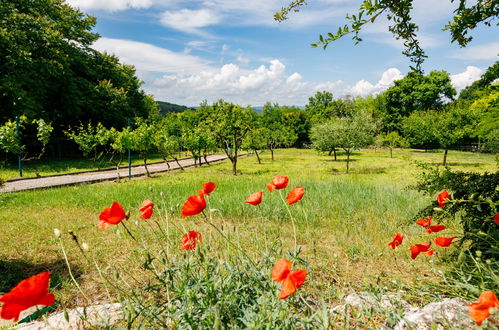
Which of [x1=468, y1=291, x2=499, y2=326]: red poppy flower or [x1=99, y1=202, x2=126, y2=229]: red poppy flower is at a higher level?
[x1=99, y1=202, x2=126, y2=229]: red poppy flower

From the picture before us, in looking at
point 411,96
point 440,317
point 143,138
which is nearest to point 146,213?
point 440,317

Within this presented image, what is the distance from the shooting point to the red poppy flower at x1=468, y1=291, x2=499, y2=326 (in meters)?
0.93

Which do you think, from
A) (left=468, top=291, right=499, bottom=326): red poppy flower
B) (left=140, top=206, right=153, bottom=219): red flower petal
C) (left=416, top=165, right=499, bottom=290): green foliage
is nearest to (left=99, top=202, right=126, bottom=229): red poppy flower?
(left=140, top=206, right=153, bottom=219): red flower petal

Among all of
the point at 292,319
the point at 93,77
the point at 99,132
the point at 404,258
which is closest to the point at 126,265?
the point at 292,319

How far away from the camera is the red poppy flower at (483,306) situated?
929 mm

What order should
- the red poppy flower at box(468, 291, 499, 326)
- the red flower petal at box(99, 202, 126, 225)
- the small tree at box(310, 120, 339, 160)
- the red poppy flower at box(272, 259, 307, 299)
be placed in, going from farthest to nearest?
1. the small tree at box(310, 120, 339, 160)
2. the red flower petal at box(99, 202, 126, 225)
3. the red poppy flower at box(272, 259, 307, 299)
4. the red poppy flower at box(468, 291, 499, 326)

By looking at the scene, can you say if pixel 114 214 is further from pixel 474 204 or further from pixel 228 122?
pixel 228 122

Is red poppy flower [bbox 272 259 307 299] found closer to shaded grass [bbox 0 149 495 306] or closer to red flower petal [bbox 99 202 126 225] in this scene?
red flower petal [bbox 99 202 126 225]

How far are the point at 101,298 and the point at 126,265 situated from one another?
65 cm

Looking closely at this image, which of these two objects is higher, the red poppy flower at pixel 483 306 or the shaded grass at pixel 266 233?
the red poppy flower at pixel 483 306

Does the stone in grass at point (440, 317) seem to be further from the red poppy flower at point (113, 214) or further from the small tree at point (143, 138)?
the small tree at point (143, 138)

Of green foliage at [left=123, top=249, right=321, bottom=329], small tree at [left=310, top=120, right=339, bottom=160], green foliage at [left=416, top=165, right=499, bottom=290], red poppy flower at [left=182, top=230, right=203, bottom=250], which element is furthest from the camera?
small tree at [left=310, top=120, right=339, bottom=160]

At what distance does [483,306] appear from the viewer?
95 cm

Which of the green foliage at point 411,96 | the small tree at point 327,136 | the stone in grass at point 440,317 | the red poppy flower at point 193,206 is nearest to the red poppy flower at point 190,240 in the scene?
the red poppy flower at point 193,206
